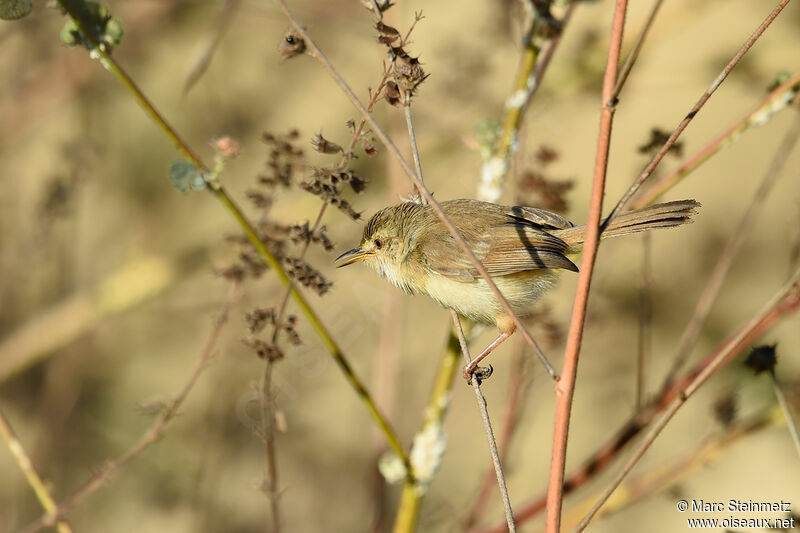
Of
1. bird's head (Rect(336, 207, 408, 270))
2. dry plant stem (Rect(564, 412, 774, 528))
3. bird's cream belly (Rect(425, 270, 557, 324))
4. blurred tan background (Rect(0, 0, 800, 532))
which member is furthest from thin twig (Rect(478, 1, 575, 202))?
blurred tan background (Rect(0, 0, 800, 532))

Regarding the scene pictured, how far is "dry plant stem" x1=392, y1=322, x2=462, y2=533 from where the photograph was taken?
2.08 metres

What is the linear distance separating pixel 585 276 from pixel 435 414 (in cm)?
109

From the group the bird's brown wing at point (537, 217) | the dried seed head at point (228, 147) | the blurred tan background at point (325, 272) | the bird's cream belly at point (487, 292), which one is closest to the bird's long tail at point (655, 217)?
the bird's brown wing at point (537, 217)

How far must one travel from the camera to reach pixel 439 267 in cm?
245

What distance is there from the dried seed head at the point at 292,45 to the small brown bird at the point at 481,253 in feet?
2.70

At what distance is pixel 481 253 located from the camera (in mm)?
2391

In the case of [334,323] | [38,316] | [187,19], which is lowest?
[334,323]

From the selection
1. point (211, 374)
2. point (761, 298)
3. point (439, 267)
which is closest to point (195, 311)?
point (211, 374)

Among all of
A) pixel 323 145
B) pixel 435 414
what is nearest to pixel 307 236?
pixel 323 145

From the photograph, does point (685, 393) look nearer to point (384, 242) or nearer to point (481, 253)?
point (481, 253)

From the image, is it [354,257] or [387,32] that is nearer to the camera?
[387,32]

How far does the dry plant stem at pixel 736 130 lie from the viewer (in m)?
1.96

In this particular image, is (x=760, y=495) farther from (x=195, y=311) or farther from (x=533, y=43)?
(x=195, y=311)

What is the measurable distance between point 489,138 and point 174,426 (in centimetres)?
278
